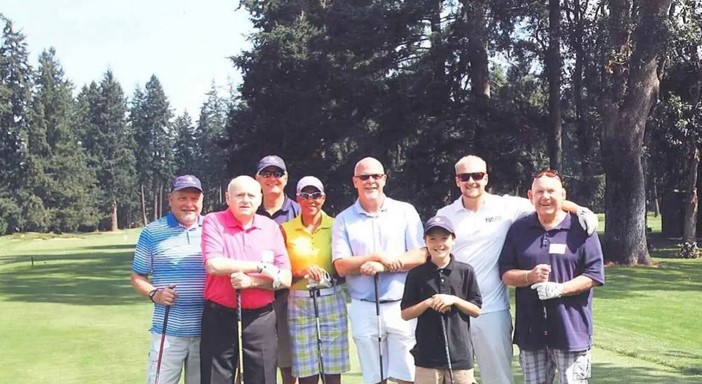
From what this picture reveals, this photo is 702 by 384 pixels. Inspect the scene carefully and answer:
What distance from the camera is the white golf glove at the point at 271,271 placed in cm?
523

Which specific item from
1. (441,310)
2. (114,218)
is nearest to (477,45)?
(441,310)

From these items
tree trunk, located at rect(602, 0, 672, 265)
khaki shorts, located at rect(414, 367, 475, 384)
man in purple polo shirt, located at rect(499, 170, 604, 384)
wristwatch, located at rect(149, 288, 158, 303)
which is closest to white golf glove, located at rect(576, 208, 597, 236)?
man in purple polo shirt, located at rect(499, 170, 604, 384)

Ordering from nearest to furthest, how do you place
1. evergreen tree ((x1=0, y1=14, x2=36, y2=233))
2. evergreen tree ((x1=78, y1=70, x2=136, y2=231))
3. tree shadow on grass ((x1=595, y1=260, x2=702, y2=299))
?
tree shadow on grass ((x1=595, y1=260, x2=702, y2=299)) → evergreen tree ((x1=0, y1=14, x2=36, y2=233)) → evergreen tree ((x1=78, y1=70, x2=136, y2=231))

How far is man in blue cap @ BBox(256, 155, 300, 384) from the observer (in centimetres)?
600

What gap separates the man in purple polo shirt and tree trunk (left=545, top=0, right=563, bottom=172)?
21600mm

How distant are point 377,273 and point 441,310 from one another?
67cm

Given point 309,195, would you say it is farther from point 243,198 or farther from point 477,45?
point 477,45

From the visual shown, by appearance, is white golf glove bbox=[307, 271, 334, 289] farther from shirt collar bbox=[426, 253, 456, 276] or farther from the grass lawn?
the grass lawn

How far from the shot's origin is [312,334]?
590cm

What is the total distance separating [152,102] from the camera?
111 m

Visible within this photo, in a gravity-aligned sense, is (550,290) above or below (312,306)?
above

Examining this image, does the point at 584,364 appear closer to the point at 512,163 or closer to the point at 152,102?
the point at 512,163

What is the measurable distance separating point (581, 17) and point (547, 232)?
22918 mm

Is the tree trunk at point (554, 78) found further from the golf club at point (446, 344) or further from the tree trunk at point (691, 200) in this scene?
the golf club at point (446, 344)
